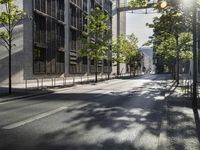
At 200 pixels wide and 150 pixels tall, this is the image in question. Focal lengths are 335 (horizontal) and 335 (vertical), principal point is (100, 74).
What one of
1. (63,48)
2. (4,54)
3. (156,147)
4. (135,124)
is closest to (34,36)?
(4,54)

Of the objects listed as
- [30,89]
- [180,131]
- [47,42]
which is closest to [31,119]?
[180,131]

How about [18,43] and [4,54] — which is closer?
[4,54]

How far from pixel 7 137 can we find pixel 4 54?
2472 centimetres

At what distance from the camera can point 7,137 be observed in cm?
829

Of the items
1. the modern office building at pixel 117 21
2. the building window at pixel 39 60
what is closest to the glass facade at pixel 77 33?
the building window at pixel 39 60

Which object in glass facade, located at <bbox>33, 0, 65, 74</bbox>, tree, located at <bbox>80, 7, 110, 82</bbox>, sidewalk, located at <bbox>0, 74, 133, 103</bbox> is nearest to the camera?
sidewalk, located at <bbox>0, 74, 133, 103</bbox>

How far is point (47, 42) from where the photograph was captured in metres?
41.5

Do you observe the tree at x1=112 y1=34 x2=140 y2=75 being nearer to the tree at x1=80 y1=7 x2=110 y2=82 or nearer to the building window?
the tree at x1=80 y1=7 x2=110 y2=82

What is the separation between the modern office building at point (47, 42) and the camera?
34.2 m

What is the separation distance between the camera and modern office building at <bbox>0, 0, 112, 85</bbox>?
3416cm

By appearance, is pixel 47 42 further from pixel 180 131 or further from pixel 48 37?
pixel 180 131

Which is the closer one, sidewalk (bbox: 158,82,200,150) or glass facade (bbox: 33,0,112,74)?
sidewalk (bbox: 158,82,200,150)

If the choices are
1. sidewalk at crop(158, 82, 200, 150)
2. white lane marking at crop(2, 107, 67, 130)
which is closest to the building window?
white lane marking at crop(2, 107, 67, 130)

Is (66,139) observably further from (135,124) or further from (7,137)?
(135,124)
